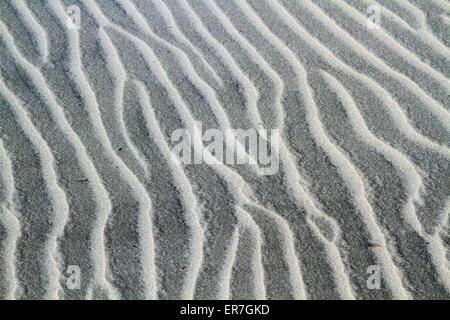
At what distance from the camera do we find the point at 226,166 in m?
3.28

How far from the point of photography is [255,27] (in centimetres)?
424

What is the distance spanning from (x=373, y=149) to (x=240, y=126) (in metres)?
0.72

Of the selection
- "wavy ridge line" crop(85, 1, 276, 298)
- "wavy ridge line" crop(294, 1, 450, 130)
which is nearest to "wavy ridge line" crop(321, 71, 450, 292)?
"wavy ridge line" crop(294, 1, 450, 130)

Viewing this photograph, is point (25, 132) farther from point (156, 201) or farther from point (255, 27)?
point (255, 27)

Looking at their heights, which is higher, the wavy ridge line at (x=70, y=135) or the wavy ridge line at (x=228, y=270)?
the wavy ridge line at (x=70, y=135)

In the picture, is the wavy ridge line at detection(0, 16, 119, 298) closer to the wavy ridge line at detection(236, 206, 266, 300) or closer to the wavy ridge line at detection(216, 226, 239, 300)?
the wavy ridge line at detection(216, 226, 239, 300)

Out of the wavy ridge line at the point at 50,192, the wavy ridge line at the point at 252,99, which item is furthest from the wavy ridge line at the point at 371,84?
the wavy ridge line at the point at 50,192

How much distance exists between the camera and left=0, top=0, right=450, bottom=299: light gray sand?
2.74 meters

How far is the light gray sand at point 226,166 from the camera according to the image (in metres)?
2.74

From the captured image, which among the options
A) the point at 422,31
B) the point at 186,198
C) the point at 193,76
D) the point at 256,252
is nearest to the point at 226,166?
the point at 186,198

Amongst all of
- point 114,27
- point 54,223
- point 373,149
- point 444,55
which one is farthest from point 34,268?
point 444,55

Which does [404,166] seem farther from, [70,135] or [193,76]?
[70,135]

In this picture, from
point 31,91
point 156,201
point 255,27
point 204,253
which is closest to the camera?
point 204,253

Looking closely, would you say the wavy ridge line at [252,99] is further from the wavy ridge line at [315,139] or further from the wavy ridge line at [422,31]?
the wavy ridge line at [422,31]
